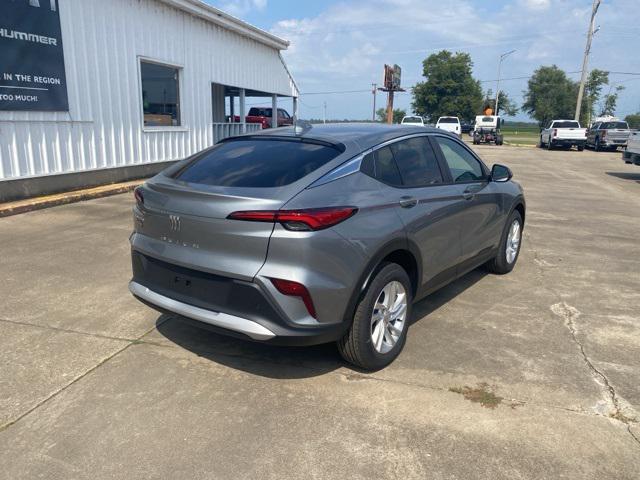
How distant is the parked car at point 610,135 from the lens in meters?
30.2

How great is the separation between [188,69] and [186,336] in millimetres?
10573

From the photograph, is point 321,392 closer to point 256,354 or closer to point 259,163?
point 256,354

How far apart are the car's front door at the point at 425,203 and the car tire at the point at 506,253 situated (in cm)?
128

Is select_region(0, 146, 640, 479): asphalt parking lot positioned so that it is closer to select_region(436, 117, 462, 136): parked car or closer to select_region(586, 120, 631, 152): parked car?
select_region(586, 120, 631, 152): parked car

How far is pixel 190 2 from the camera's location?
12.2 metres

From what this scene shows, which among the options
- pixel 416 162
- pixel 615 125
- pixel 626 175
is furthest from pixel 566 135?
pixel 416 162

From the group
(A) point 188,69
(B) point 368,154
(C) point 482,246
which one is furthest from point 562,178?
(B) point 368,154

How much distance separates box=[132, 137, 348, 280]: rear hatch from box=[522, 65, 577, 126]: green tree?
8161 centimetres

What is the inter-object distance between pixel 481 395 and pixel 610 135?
1280 inches

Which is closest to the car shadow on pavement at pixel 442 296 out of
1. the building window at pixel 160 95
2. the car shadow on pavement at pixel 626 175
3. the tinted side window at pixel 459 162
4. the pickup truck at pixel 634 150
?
the tinted side window at pixel 459 162

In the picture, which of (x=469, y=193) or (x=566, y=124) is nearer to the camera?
(x=469, y=193)

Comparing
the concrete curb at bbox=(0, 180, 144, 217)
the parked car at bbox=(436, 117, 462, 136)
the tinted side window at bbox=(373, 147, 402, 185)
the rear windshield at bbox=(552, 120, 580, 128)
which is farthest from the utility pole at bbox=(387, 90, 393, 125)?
the tinted side window at bbox=(373, 147, 402, 185)

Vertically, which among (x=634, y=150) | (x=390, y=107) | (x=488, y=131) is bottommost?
(x=634, y=150)

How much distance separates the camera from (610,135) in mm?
30234
